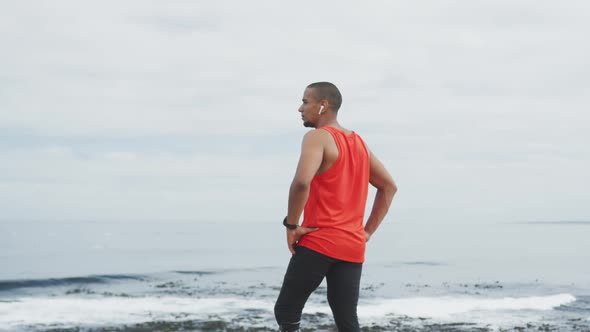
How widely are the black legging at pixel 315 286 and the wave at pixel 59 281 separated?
1305 inches

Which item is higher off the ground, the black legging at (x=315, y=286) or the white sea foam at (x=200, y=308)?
the black legging at (x=315, y=286)

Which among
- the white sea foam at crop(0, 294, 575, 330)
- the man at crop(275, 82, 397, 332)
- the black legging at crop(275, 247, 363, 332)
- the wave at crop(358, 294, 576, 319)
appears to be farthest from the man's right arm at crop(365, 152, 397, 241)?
the wave at crop(358, 294, 576, 319)

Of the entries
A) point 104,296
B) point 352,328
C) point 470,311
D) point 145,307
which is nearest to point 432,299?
point 470,311

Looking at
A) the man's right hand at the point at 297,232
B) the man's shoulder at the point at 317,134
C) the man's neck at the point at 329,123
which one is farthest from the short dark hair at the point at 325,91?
the man's right hand at the point at 297,232

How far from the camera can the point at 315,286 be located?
5.42 m

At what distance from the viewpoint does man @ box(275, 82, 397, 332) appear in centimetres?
519

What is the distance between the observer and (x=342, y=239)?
210 inches

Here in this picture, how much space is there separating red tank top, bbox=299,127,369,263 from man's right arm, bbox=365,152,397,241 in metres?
0.34

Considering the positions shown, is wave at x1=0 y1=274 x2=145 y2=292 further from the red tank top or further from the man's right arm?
the red tank top

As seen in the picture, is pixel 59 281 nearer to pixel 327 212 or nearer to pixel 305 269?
pixel 305 269

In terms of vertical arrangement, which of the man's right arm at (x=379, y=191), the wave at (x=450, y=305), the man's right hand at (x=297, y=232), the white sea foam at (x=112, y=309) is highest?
the man's right arm at (x=379, y=191)

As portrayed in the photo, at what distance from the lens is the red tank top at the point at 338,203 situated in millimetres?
5262

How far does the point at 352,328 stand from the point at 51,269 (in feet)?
168

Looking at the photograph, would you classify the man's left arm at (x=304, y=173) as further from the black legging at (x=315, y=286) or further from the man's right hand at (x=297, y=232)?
the black legging at (x=315, y=286)
